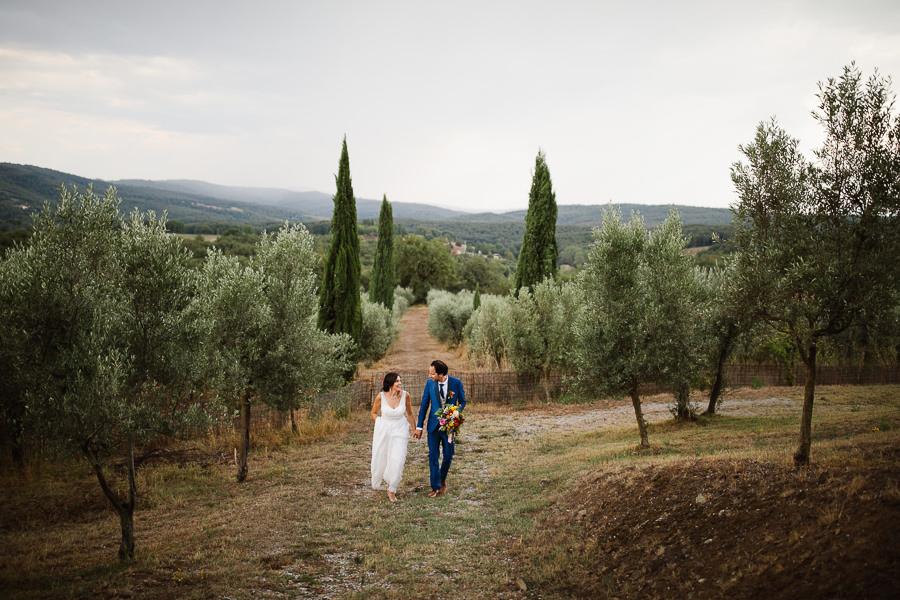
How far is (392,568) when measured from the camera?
6066 millimetres

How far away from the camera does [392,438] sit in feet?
29.3

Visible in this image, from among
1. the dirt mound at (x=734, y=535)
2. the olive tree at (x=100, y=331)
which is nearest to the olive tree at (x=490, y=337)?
the dirt mound at (x=734, y=535)

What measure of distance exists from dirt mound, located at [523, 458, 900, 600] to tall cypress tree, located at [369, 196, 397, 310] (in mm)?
31274

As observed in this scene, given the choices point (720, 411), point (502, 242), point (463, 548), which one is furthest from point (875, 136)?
point (502, 242)

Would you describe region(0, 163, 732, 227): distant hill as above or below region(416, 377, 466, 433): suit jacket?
above

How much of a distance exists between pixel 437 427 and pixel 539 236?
17.9m

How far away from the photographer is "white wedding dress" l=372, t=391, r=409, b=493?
349 inches

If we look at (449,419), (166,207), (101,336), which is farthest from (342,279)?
(166,207)

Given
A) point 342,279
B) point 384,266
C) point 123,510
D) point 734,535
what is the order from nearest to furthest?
point 734,535 < point 123,510 < point 342,279 < point 384,266

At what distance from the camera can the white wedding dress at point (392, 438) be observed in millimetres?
8867

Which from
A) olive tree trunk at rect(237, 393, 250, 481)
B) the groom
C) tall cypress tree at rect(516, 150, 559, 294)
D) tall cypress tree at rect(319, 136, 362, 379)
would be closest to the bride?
the groom

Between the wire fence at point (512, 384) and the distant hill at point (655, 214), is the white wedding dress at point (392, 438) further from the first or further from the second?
the distant hill at point (655, 214)

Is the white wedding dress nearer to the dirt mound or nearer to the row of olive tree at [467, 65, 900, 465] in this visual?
Answer: the dirt mound

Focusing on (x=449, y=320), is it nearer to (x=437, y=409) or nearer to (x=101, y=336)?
(x=437, y=409)
